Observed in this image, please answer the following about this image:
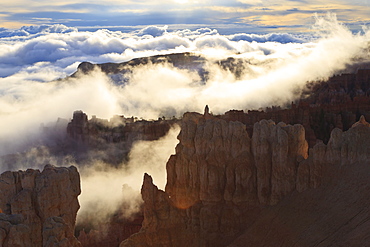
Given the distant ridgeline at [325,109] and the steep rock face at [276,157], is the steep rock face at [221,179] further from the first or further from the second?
the distant ridgeline at [325,109]

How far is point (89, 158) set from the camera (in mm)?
67312

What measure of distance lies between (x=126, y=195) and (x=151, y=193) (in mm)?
14659

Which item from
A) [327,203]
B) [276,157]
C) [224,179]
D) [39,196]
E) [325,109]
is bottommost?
[325,109]

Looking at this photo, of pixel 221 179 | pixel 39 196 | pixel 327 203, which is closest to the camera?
pixel 39 196

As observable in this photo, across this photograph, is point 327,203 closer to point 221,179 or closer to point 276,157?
point 276,157

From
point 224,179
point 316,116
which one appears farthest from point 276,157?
point 316,116

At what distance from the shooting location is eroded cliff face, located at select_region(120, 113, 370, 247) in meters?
30.0

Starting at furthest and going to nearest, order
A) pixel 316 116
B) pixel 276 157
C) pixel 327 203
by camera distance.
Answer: pixel 316 116 → pixel 276 157 → pixel 327 203

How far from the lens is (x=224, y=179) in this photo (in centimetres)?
3272

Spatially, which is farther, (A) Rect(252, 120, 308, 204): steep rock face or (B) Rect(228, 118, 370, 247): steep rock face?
(A) Rect(252, 120, 308, 204): steep rock face

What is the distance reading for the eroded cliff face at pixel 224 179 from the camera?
30.0 meters

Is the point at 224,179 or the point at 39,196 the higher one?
the point at 39,196

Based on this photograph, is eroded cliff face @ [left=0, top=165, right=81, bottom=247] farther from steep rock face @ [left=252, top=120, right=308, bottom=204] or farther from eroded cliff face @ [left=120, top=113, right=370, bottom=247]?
steep rock face @ [left=252, top=120, right=308, bottom=204]

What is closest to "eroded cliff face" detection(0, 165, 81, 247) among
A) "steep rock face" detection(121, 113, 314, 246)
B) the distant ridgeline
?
"steep rock face" detection(121, 113, 314, 246)
